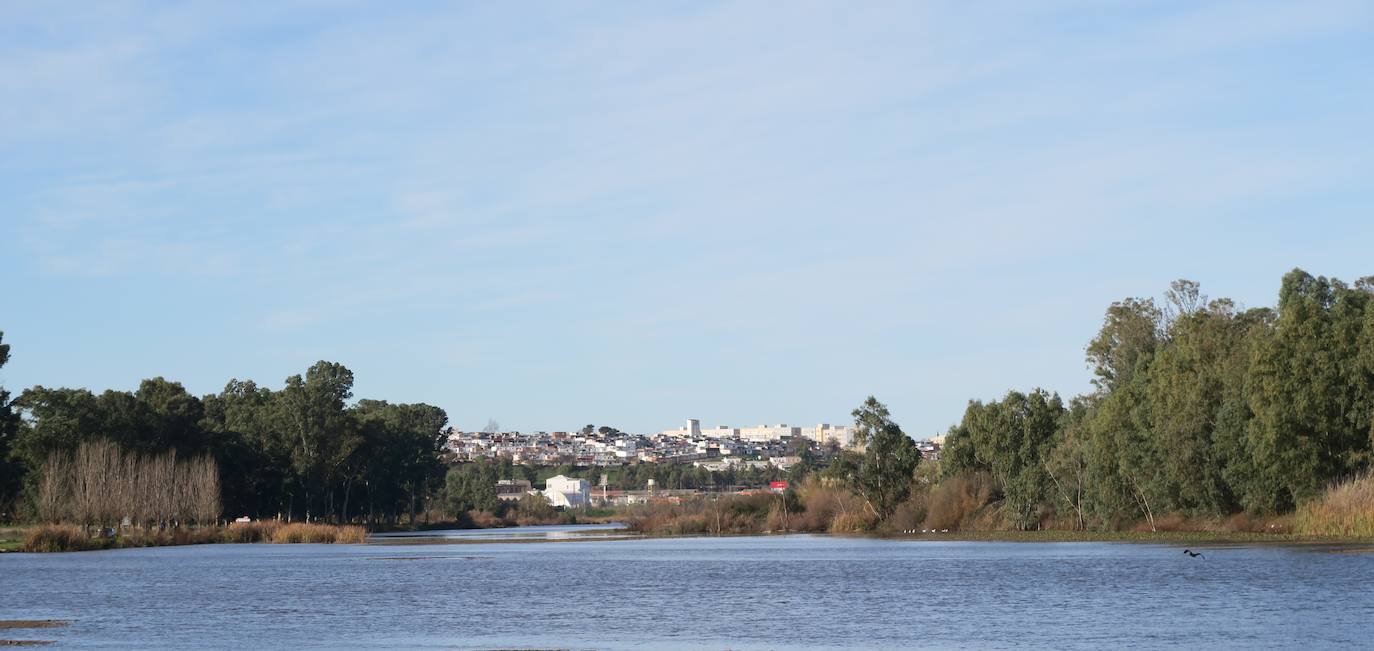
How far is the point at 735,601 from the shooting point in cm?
4434

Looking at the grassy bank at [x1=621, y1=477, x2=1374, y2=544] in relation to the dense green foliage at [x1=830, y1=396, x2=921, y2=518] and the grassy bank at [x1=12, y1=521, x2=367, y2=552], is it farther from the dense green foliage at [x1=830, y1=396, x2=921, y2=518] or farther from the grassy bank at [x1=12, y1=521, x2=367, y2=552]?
the grassy bank at [x1=12, y1=521, x2=367, y2=552]

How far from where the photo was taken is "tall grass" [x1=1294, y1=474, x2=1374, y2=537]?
6300cm

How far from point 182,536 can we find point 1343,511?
78.0 m

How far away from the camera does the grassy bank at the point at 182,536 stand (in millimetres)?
88344

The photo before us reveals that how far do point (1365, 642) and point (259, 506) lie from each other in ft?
392

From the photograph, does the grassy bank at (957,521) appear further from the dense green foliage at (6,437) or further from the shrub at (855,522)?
the dense green foliage at (6,437)

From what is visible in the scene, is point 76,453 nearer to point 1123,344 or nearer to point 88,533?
point 88,533

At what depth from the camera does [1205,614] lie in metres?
34.9

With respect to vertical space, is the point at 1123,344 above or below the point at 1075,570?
above

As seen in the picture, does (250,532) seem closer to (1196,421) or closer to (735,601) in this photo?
(1196,421)

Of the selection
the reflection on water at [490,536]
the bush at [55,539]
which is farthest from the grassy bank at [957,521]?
the bush at [55,539]

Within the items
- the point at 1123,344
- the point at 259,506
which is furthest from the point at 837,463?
the point at 259,506

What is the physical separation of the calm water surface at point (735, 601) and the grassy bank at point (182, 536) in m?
17.1

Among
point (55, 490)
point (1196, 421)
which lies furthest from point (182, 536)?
point (1196, 421)
